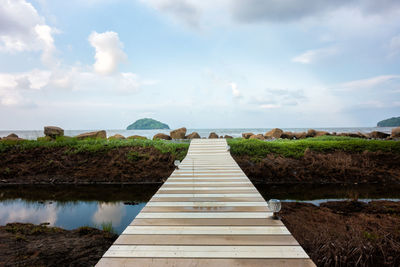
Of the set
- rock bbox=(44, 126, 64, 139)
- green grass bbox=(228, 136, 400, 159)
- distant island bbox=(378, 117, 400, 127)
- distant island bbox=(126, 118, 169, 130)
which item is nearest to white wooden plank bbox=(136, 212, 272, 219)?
green grass bbox=(228, 136, 400, 159)

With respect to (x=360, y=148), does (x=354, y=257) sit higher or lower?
lower

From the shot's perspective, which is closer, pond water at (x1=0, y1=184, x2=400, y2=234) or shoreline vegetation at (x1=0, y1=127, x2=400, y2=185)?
pond water at (x1=0, y1=184, x2=400, y2=234)

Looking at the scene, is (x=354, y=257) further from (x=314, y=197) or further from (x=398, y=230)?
(x=314, y=197)

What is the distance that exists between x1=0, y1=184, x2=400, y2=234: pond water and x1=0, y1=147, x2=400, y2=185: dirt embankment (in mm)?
595

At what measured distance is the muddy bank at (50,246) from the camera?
3103 mm

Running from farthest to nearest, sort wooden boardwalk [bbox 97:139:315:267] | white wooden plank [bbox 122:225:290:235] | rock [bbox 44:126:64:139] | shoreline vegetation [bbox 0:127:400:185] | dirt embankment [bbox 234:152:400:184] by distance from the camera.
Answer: rock [bbox 44:126:64:139] → shoreline vegetation [bbox 0:127:400:185] → dirt embankment [bbox 234:152:400:184] → white wooden plank [bbox 122:225:290:235] → wooden boardwalk [bbox 97:139:315:267]

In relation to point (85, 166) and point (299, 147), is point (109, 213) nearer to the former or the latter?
point (85, 166)

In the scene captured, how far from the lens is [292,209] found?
5.48 metres

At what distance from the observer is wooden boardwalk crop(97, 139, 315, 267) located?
188cm

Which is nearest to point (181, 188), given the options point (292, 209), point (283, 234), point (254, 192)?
point (254, 192)

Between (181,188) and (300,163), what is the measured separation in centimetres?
722

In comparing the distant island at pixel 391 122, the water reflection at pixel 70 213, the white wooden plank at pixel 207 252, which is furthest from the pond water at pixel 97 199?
the distant island at pixel 391 122

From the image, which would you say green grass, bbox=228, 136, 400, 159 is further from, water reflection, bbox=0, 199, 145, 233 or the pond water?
water reflection, bbox=0, 199, 145, 233

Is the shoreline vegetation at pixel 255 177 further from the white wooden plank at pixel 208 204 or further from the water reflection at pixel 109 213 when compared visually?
the white wooden plank at pixel 208 204
